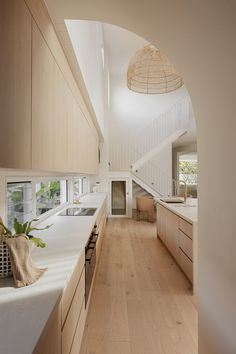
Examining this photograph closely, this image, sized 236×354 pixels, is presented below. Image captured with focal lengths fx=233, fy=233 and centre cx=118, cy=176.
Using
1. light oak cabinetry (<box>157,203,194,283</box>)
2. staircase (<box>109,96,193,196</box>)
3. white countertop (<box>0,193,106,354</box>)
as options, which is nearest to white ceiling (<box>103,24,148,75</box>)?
staircase (<box>109,96,193,196</box>)

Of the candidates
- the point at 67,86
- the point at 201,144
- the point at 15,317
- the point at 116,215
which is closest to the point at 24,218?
the point at 67,86

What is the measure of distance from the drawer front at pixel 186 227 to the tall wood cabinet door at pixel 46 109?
5.82 ft

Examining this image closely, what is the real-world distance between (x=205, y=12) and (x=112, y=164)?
754 cm

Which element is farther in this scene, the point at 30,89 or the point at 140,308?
the point at 140,308

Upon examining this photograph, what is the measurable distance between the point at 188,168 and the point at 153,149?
6.21m

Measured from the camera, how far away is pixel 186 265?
10.1 ft

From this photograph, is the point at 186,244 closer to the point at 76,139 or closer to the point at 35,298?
the point at 76,139

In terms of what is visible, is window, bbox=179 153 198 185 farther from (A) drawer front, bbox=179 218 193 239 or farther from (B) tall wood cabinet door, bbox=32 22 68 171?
(B) tall wood cabinet door, bbox=32 22 68 171

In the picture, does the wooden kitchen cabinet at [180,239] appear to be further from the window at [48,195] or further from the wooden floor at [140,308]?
the window at [48,195]

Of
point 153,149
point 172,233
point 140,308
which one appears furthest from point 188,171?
point 140,308

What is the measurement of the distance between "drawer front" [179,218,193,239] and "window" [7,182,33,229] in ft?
6.12

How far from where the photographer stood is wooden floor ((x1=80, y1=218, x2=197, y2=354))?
1.89 meters

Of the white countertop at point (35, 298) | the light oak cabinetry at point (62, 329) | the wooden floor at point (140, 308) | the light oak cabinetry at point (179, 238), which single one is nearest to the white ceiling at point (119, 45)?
the light oak cabinetry at point (179, 238)

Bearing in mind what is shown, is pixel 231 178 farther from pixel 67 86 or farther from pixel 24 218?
pixel 24 218
